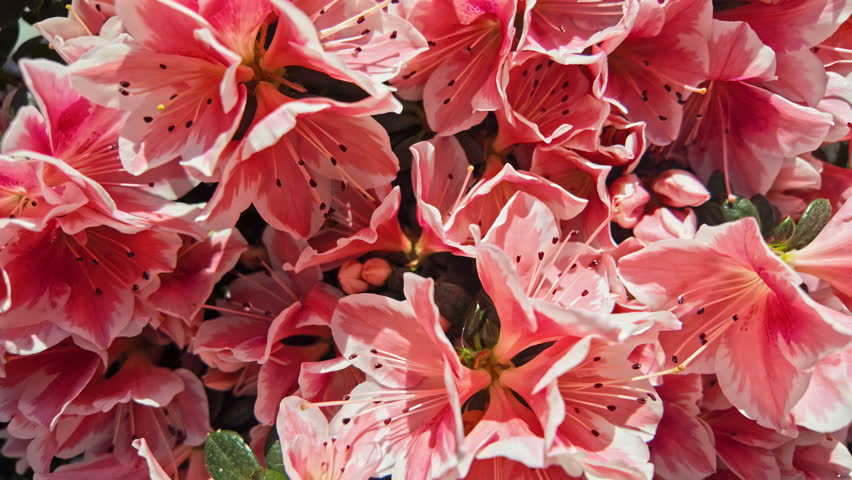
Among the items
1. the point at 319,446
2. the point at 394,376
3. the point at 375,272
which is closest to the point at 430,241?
the point at 375,272

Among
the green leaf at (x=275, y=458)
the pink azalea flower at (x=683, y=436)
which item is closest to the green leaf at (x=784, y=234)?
the pink azalea flower at (x=683, y=436)

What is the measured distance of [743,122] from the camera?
113cm

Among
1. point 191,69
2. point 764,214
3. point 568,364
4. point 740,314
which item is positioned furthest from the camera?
point 764,214

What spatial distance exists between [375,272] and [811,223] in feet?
2.10

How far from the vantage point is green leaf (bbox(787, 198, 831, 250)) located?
42.5 inches

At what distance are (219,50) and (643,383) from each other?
656 millimetres

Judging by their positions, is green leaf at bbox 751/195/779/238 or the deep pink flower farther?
green leaf at bbox 751/195/779/238

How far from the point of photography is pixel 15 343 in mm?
960

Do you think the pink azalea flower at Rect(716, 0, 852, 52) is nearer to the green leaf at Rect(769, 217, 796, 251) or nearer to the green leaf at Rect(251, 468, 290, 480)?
the green leaf at Rect(769, 217, 796, 251)

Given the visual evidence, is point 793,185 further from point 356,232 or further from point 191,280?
point 191,280

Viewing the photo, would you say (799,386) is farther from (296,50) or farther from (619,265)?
(296,50)

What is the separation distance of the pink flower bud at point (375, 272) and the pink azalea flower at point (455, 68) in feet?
0.67

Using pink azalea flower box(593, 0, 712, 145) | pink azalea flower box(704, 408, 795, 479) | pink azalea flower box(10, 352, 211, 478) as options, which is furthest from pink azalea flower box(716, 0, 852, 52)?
pink azalea flower box(10, 352, 211, 478)

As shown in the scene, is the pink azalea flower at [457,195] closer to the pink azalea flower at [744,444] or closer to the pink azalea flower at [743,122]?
the pink azalea flower at [743,122]
